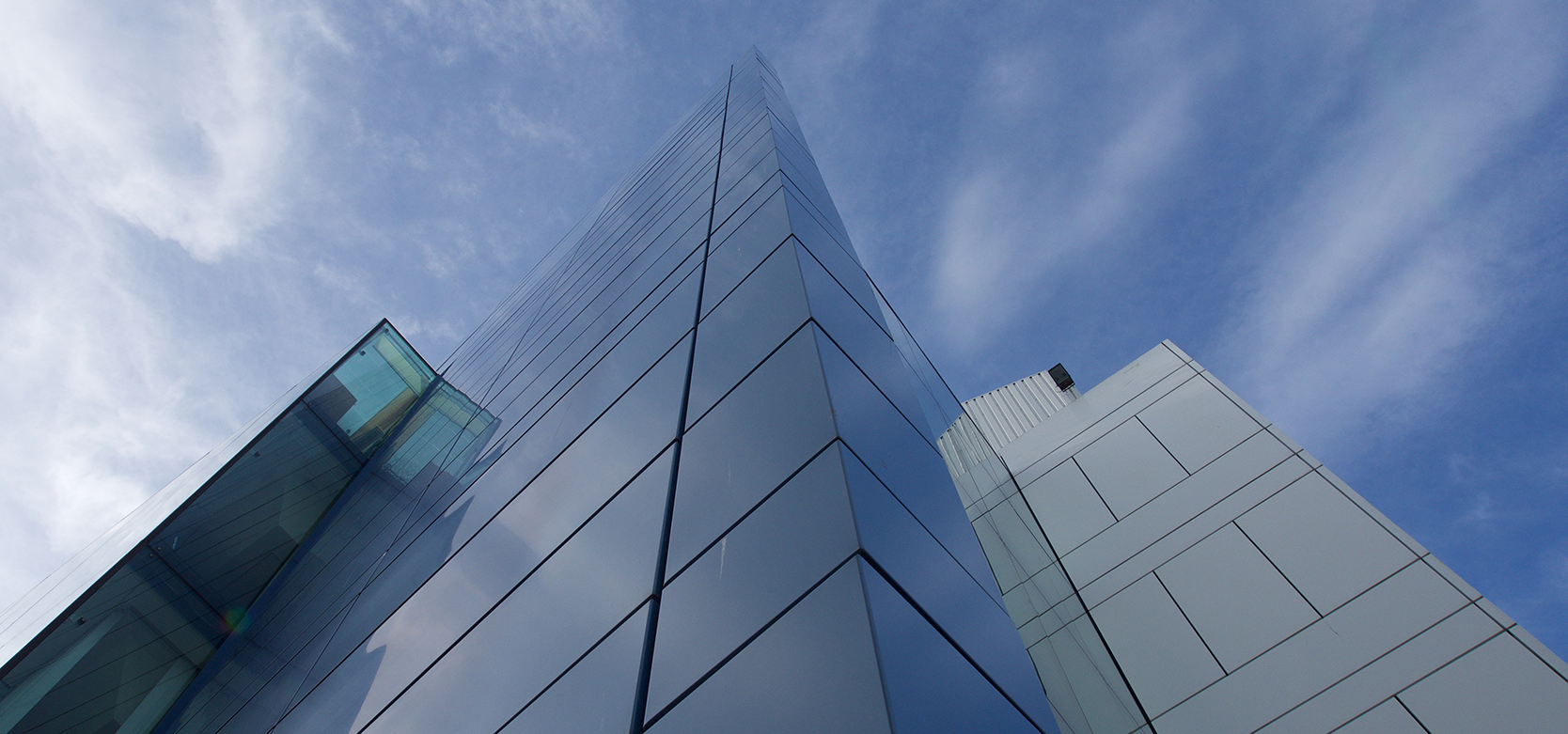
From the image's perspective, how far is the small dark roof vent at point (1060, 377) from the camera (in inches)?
475

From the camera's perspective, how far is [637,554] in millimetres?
3258

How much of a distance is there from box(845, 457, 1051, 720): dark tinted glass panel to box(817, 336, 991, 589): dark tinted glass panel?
0.14m

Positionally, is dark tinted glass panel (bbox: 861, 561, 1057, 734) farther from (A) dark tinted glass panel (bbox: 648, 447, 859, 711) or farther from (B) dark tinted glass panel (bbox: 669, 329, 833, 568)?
(B) dark tinted glass panel (bbox: 669, 329, 833, 568)

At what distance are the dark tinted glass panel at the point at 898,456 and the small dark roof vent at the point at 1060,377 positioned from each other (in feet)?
30.1

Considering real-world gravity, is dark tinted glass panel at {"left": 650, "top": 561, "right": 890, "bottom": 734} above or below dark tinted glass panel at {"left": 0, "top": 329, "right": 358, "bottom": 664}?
below

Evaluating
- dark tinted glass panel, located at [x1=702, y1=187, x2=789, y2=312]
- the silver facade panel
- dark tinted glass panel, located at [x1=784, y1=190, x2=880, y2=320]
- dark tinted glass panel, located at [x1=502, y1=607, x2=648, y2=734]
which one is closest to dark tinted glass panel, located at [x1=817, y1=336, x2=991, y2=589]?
dark tinted glass panel, located at [x1=502, y1=607, x2=648, y2=734]

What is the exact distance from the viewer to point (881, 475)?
9.90ft

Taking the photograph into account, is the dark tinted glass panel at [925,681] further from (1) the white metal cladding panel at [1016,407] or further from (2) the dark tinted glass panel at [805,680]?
(1) the white metal cladding panel at [1016,407]

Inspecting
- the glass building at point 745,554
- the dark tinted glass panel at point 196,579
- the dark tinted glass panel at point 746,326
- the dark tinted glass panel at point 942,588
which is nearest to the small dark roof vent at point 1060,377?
the glass building at point 745,554

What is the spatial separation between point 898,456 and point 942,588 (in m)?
0.77

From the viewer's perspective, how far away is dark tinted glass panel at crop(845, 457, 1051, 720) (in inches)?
99.0

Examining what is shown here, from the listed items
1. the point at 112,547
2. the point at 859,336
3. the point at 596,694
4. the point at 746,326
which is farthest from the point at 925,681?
the point at 112,547

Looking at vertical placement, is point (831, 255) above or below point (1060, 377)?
below

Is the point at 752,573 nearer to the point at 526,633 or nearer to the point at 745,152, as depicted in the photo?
the point at 526,633
